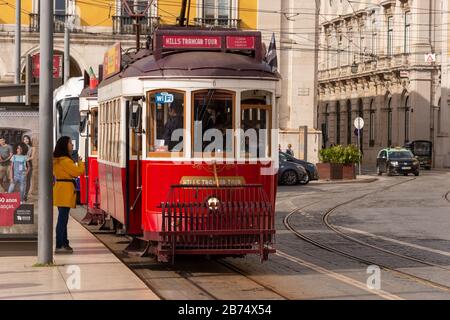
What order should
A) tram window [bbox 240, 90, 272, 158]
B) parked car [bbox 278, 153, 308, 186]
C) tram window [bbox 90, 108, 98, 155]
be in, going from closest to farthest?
tram window [bbox 240, 90, 272, 158]
tram window [bbox 90, 108, 98, 155]
parked car [bbox 278, 153, 308, 186]

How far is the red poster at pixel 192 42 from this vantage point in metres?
15.8

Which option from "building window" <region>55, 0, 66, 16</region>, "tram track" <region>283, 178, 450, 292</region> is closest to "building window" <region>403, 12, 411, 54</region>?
"building window" <region>55, 0, 66, 16</region>

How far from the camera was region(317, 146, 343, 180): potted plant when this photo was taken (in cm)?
4966

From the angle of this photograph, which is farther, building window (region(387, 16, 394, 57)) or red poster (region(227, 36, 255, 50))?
building window (region(387, 16, 394, 57))

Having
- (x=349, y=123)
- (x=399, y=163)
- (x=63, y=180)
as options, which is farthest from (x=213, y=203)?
(x=349, y=123)

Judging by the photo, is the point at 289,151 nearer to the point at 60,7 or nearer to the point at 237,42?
the point at 60,7

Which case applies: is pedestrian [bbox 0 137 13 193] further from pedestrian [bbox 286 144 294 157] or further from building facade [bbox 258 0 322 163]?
building facade [bbox 258 0 322 163]

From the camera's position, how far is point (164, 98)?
614 inches

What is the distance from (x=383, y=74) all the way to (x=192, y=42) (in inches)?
2621

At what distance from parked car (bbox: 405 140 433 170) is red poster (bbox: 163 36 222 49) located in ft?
188

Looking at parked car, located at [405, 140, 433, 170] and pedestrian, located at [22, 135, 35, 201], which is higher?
pedestrian, located at [22, 135, 35, 201]

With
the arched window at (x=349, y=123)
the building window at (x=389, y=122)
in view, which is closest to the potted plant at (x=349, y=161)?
the building window at (x=389, y=122)
